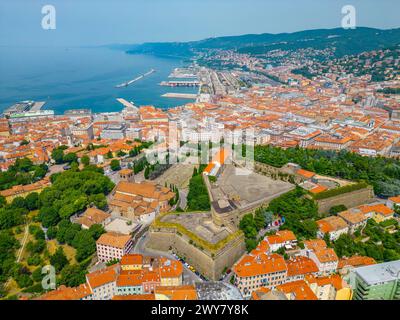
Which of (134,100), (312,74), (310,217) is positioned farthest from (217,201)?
(312,74)

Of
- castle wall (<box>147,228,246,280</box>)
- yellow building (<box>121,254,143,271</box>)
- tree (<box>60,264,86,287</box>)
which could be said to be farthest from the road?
tree (<box>60,264,86,287</box>)

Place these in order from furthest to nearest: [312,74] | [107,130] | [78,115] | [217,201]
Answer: [312,74] < [78,115] < [107,130] < [217,201]

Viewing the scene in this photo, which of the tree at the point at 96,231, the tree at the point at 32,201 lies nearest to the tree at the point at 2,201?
the tree at the point at 32,201

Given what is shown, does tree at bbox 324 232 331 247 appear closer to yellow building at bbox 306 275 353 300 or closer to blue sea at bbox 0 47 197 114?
yellow building at bbox 306 275 353 300

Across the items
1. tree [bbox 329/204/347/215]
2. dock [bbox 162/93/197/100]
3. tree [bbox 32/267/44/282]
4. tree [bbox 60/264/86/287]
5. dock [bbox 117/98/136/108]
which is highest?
dock [bbox 162/93/197/100]

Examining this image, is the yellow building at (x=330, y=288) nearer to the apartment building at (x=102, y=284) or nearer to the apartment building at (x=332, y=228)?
the apartment building at (x=332, y=228)

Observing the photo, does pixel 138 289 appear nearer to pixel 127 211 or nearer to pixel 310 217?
pixel 127 211

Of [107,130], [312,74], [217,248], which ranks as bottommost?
[217,248]

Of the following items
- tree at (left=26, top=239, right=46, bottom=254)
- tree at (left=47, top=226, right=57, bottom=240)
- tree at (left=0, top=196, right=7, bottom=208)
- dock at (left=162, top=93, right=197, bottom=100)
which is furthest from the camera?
dock at (left=162, top=93, right=197, bottom=100)
